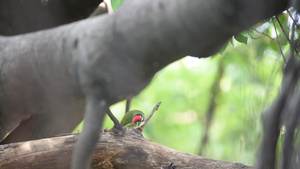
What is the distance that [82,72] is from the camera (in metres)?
0.83

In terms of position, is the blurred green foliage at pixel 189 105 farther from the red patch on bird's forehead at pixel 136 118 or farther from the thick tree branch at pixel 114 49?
the thick tree branch at pixel 114 49

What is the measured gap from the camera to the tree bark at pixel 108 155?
1534mm

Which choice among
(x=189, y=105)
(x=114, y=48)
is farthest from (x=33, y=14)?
(x=189, y=105)

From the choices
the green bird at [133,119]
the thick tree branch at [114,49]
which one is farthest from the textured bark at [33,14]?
the thick tree branch at [114,49]

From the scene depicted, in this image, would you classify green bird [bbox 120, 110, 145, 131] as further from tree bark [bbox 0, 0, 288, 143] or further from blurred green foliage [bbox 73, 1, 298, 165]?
blurred green foliage [bbox 73, 1, 298, 165]

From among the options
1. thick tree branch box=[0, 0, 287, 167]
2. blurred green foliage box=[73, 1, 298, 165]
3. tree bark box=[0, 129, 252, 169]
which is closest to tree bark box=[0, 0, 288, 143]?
thick tree branch box=[0, 0, 287, 167]

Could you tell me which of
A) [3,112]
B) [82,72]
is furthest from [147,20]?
[3,112]

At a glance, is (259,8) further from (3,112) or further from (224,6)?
(3,112)

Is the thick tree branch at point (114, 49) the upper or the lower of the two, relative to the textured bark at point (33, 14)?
lower

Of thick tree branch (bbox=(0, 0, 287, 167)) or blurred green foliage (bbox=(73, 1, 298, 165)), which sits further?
blurred green foliage (bbox=(73, 1, 298, 165))

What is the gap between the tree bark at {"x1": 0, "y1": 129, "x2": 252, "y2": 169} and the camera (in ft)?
5.03

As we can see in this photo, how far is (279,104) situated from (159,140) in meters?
5.61

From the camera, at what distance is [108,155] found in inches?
62.4

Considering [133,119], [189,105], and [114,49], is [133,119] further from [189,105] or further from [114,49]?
[189,105]
